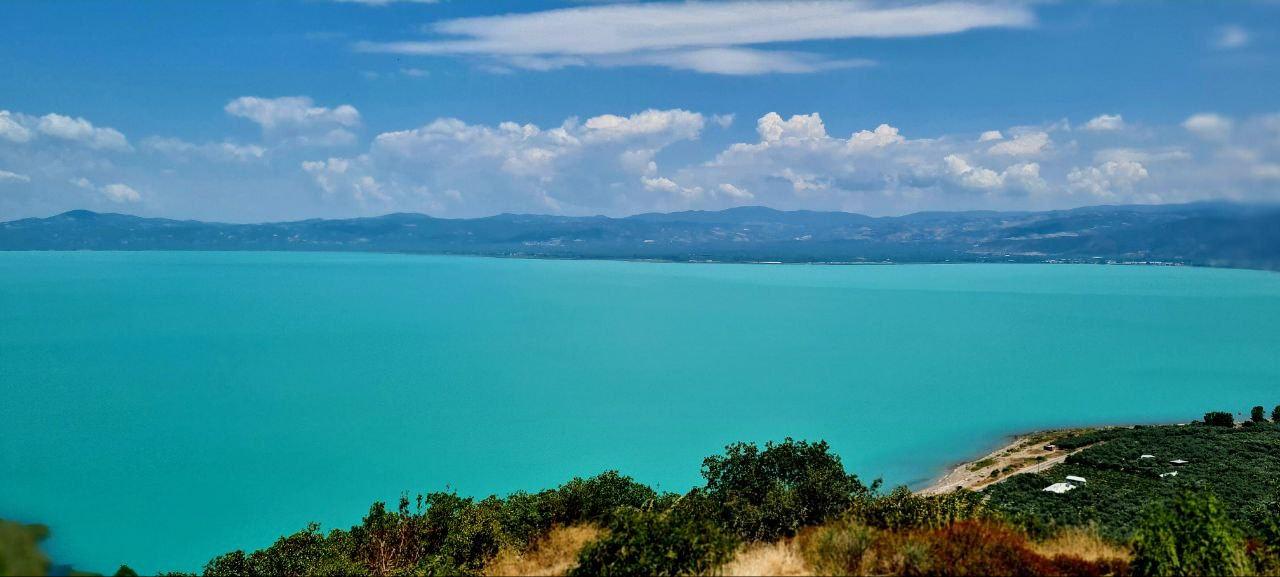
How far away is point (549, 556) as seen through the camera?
11305 millimetres

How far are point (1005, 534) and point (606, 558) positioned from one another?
5.00m

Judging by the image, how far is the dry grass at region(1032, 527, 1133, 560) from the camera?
8.98m

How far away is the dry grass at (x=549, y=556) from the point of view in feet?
34.1

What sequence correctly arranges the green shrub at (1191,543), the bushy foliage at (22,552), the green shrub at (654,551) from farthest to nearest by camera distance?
the green shrub at (654,551) → the green shrub at (1191,543) → the bushy foliage at (22,552)

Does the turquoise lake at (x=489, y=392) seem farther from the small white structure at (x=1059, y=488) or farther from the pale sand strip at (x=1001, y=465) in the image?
the small white structure at (x=1059, y=488)

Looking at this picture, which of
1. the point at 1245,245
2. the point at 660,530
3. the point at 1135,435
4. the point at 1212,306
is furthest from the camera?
the point at 1245,245

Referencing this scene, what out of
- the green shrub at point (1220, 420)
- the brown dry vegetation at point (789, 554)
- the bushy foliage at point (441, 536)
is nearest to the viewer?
the brown dry vegetation at point (789, 554)

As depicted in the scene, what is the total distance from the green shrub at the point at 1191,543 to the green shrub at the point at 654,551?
436cm

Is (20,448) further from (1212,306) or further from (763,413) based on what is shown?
(1212,306)

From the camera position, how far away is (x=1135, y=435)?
106 ft

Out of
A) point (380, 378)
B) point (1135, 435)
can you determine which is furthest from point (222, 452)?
point (1135, 435)

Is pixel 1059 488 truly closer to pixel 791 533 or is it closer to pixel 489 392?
pixel 791 533

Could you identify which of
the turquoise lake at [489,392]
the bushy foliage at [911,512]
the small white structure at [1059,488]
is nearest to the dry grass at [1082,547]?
the bushy foliage at [911,512]

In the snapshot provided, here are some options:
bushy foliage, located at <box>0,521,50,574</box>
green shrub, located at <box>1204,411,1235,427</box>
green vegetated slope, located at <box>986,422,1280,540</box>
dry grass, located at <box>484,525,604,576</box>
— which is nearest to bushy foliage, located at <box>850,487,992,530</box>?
dry grass, located at <box>484,525,604,576</box>
